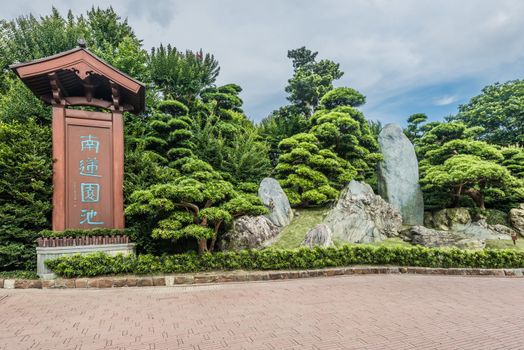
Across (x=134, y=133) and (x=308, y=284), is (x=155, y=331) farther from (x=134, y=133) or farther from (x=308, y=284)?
(x=134, y=133)

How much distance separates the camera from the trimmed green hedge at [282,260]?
5766 mm

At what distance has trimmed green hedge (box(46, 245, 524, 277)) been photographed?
5766 mm

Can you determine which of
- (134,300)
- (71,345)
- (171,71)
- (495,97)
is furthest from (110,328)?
(495,97)

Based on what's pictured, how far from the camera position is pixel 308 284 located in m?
5.97

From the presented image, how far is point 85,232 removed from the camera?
6426mm

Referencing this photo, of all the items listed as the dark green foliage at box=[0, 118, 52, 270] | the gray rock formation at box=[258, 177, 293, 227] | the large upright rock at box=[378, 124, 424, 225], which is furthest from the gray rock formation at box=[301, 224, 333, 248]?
the dark green foliage at box=[0, 118, 52, 270]

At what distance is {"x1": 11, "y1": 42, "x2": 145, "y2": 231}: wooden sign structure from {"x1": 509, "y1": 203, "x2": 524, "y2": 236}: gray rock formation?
14364 millimetres

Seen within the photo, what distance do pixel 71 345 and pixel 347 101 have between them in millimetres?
13439

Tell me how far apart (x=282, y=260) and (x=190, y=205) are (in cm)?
257

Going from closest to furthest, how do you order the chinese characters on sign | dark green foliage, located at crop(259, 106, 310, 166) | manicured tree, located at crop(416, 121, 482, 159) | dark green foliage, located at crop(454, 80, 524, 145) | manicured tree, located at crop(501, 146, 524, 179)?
1. the chinese characters on sign
2. manicured tree, located at crop(416, 121, 482, 159)
3. manicured tree, located at crop(501, 146, 524, 179)
4. dark green foliage, located at crop(259, 106, 310, 166)
5. dark green foliage, located at crop(454, 80, 524, 145)

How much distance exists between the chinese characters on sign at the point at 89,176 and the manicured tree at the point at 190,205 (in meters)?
1.28

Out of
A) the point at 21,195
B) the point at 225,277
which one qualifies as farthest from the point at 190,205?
the point at 21,195

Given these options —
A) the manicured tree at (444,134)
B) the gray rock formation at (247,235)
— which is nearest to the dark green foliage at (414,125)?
the manicured tree at (444,134)

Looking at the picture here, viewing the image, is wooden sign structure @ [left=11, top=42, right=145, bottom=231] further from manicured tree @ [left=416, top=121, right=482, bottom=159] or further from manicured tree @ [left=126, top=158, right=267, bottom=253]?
manicured tree @ [left=416, top=121, right=482, bottom=159]
